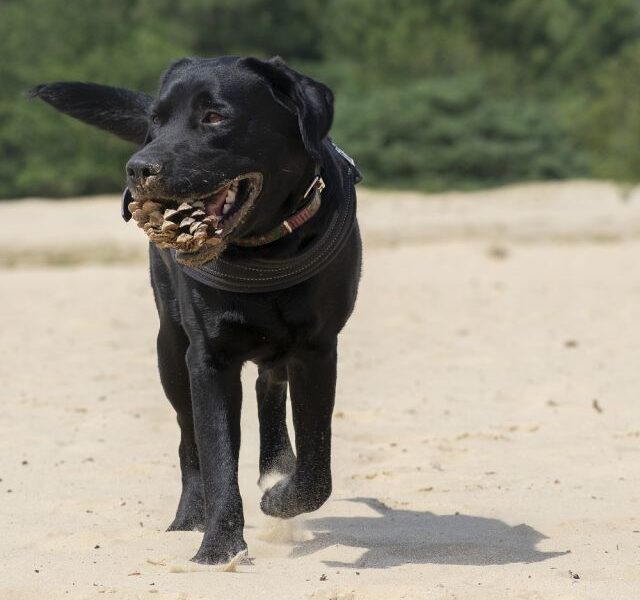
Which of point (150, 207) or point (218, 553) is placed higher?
point (150, 207)

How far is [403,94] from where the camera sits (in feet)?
84.3

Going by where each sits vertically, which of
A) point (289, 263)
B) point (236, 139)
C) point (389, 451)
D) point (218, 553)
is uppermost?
point (236, 139)

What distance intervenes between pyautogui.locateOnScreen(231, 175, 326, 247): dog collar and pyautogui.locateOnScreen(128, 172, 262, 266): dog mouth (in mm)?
169

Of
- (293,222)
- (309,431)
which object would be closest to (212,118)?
(293,222)

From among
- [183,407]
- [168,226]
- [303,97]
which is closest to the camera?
[168,226]

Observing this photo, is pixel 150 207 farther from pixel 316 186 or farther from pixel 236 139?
pixel 316 186

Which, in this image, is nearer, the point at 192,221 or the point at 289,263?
the point at 192,221

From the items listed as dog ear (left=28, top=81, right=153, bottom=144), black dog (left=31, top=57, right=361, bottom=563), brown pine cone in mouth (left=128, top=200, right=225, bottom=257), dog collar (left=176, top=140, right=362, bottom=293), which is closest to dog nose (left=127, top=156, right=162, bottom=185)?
black dog (left=31, top=57, right=361, bottom=563)

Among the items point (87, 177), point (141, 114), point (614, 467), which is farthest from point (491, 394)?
point (87, 177)

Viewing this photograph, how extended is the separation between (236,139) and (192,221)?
0.27m

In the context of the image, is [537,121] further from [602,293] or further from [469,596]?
[469,596]

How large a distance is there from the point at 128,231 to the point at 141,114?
12586 millimetres

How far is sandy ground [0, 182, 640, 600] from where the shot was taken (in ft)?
12.7

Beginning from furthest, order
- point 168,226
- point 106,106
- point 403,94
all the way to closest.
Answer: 1. point 403,94
2. point 106,106
3. point 168,226
